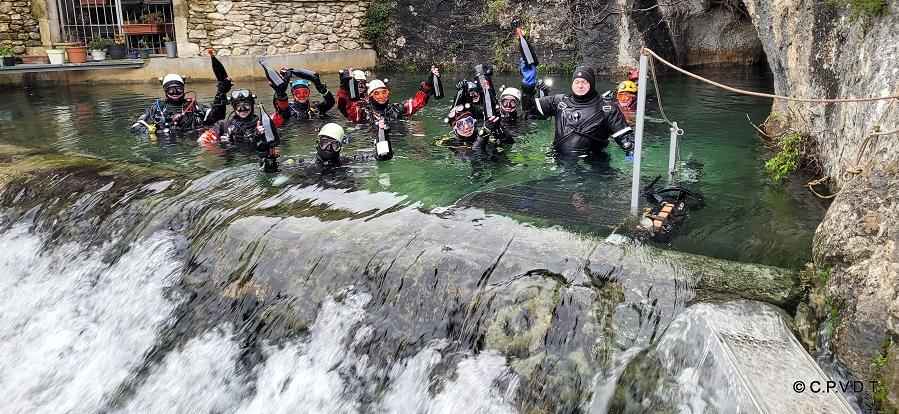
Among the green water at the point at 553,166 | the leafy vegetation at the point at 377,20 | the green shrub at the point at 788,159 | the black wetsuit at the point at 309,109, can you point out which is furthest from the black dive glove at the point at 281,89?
the leafy vegetation at the point at 377,20

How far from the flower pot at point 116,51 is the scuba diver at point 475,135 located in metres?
10.6

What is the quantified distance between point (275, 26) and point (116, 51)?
3664 millimetres

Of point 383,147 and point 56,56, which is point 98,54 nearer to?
point 56,56

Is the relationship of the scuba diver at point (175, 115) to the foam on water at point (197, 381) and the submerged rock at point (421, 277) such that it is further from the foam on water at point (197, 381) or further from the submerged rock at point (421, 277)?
the foam on water at point (197, 381)

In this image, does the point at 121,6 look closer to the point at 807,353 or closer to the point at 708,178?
the point at 708,178

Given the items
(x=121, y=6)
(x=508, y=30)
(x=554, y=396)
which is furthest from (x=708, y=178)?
(x=121, y=6)

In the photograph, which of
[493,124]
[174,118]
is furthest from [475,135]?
[174,118]

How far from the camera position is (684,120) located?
1020 cm

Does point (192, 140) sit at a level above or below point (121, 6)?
below

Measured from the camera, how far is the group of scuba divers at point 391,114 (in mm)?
7410

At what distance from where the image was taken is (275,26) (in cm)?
1677

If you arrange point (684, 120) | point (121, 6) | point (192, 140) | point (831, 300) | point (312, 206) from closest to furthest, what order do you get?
point (831, 300)
point (312, 206)
point (192, 140)
point (684, 120)
point (121, 6)

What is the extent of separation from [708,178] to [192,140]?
22.0ft

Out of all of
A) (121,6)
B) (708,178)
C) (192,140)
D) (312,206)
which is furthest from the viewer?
(121,6)
